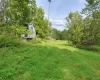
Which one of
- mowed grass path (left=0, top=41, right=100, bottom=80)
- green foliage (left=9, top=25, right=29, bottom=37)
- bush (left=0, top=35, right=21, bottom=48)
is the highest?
green foliage (left=9, top=25, right=29, bottom=37)

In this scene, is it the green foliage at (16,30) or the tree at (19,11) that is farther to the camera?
the tree at (19,11)

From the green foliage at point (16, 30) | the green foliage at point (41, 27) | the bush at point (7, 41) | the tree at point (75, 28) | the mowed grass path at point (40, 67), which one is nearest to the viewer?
the mowed grass path at point (40, 67)

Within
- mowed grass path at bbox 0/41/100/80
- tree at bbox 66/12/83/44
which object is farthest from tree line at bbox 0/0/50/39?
tree at bbox 66/12/83/44

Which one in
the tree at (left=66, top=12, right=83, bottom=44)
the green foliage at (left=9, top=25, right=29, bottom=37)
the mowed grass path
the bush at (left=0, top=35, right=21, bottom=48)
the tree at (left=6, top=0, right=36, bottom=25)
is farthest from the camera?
the tree at (left=66, top=12, right=83, bottom=44)

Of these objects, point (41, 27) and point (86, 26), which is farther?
point (41, 27)

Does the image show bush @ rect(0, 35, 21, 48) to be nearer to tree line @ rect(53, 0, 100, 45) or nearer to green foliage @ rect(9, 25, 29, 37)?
green foliage @ rect(9, 25, 29, 37)

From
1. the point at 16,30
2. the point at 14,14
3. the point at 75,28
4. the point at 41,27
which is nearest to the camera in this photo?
the point at 16,30

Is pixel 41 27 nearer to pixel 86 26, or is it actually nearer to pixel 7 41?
pixel 86 26

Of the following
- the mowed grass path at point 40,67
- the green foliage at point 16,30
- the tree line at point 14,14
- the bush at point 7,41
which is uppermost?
the tree line at point 14,14

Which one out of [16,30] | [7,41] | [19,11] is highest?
[19,11]

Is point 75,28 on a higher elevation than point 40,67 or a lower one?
higher

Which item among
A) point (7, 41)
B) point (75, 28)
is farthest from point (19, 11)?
point (75, 28)

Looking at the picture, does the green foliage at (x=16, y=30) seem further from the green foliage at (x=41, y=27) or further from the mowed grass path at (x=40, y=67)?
the green foliage at (x=41, y=27)

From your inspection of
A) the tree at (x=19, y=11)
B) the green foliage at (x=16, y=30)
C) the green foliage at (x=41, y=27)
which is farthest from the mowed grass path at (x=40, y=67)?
the green foliage at (x=41, y=27)
